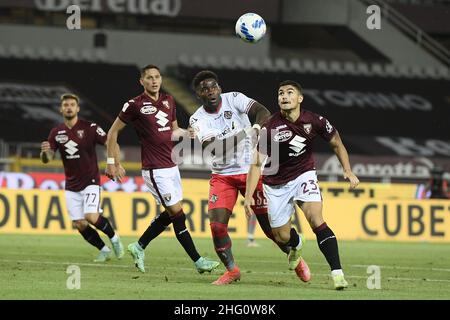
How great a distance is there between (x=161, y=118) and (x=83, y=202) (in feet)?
10.3

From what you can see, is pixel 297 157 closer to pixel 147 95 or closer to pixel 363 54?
pixel 147 95

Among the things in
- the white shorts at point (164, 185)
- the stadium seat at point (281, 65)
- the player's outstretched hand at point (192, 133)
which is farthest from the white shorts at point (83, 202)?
the stadium seat at point (281, 65)

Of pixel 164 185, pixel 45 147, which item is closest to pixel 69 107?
pixel 45 147

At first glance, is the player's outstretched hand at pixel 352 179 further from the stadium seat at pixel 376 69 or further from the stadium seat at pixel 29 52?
the stadium seat at pixel 376 69

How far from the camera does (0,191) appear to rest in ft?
73.3

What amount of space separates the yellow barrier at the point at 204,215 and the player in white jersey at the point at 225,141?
10320 mm

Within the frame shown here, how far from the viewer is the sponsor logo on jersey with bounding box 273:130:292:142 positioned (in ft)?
38.7

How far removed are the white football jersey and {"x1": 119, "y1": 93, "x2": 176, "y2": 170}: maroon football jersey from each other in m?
0.97

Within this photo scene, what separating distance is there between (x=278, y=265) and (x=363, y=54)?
2540 cm

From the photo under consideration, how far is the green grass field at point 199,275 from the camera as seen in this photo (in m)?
10.8

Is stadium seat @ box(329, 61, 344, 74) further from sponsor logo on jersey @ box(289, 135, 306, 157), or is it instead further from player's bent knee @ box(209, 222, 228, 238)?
sponsor logo on jersey @ box(289, 135, 306, 157)

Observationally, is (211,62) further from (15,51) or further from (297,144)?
(297,144)

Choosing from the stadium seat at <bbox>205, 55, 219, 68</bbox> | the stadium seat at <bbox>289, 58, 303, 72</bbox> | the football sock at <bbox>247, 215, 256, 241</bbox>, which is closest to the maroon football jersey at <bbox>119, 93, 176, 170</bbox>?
the football sock at <bbox>247, 215, 256, 241</bbox>
